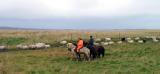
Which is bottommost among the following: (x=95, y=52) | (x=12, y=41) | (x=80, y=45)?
(x=12, y=41)

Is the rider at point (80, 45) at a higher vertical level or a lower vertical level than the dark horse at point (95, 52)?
higher

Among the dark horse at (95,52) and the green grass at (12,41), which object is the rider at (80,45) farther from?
the green grass at (12,41)

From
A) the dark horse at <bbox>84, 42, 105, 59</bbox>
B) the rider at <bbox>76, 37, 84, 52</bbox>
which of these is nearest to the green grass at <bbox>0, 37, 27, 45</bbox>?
the dark horse at <bbox>84, 42, 105, 59</bbox>

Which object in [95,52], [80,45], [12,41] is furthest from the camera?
Result: [12,41]

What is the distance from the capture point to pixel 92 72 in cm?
2284

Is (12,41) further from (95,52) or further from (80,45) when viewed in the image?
(80,45)

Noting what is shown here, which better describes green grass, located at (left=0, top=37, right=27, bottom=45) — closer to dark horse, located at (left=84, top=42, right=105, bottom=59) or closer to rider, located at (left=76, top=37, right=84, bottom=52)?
dark horse, located at (left=84, top=42, right=105, bottom=59)

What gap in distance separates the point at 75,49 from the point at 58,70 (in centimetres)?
815

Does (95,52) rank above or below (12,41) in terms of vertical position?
above

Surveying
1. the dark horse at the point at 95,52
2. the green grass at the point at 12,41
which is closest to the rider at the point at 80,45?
the dark horse at the point at 95,52

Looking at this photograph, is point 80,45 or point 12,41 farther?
point 12,41

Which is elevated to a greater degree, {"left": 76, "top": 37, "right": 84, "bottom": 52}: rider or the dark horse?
{"left": 76, "top": 37, "right": 84, "bottom": 52}: rider

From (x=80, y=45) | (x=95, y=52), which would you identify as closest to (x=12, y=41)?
(x=95, y=52)

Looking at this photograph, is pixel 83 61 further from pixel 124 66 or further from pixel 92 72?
pixel 92 72
